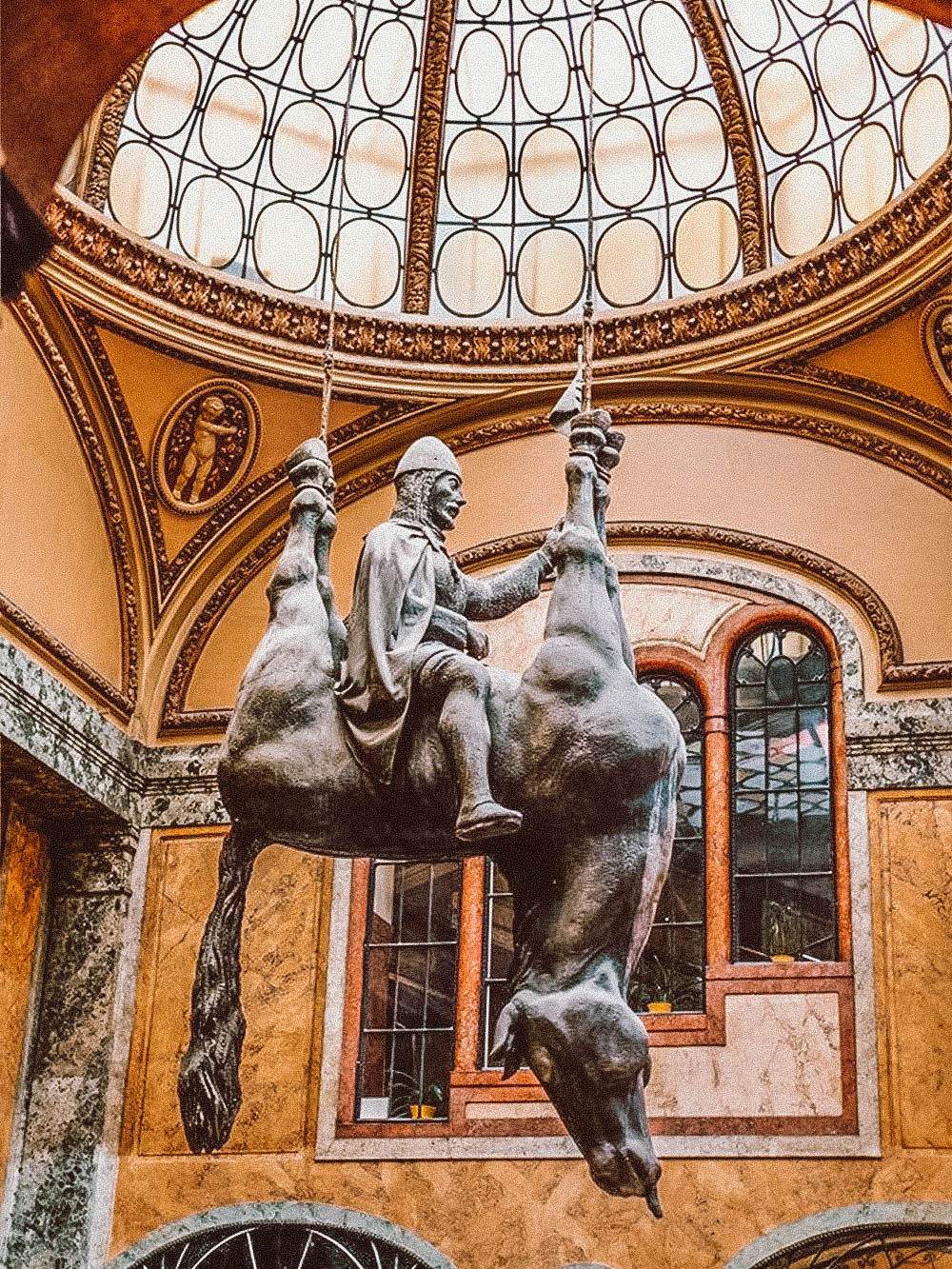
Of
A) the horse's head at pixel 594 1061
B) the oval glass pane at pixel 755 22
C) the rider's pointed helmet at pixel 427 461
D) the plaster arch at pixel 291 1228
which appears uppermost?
the oval glass pane at pixel 755 22

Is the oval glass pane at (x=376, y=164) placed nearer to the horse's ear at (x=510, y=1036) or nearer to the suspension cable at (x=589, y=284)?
the suspension cable at (x=589, y=284)

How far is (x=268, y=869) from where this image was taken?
12.1m

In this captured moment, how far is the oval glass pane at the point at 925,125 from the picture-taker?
11.4 m

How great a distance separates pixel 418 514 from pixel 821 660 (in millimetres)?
6466

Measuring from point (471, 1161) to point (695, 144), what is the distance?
23.0 feet

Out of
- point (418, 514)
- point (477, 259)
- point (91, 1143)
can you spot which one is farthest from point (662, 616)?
point (418, 514)

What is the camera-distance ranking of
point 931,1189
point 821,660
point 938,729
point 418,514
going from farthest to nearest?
point 821,660
point 938,729
point 931,1189
point 418,514

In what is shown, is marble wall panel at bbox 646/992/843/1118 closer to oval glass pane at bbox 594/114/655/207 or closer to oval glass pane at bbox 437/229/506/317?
oval glass pane at bbox 437/229/506/317

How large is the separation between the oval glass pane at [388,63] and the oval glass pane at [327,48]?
16cm

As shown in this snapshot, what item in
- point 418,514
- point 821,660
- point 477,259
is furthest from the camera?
point 477,259

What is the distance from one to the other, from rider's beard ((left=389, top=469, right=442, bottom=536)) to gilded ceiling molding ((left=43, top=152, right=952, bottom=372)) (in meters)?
6.01

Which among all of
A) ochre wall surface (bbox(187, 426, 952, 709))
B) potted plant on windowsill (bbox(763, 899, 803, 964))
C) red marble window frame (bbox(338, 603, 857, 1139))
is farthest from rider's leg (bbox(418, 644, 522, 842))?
ochre wall surface (bbox(187, 426, 952, 709))

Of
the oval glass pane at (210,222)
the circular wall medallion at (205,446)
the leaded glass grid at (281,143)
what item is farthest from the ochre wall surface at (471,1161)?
the leaded glass grid at (281,143)

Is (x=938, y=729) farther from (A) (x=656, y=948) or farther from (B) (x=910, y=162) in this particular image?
(B) (x=910, y=162)
